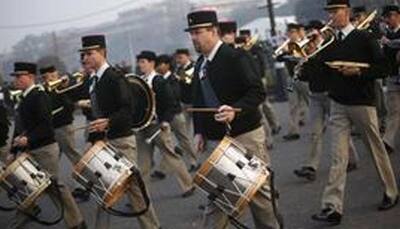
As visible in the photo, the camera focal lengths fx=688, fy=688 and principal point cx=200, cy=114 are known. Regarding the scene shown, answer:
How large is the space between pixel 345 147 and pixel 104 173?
2303 mm

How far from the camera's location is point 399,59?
24.6 ft

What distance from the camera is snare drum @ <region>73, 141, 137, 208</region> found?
19.4ft

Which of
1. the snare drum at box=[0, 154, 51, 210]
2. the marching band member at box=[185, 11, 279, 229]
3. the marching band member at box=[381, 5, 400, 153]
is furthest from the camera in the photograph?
the marching band member at box=[381, 5, 400, 153]

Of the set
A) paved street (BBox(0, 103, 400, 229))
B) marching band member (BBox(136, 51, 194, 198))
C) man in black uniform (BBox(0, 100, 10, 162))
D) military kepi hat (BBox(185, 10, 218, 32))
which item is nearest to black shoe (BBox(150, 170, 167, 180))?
paved street (BBox(0, 103, 400, 229))

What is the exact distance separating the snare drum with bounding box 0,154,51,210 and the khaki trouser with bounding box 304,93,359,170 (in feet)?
11.1

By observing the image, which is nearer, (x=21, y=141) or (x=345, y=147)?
(x=345, y=147)

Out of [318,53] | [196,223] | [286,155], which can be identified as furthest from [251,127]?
[286,155]

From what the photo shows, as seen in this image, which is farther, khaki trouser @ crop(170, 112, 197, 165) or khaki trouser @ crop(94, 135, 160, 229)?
khaki trouser @ crop(170, 112, 197, 165)

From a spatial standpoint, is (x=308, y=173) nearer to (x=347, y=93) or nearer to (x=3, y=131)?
(x=347, y=93)

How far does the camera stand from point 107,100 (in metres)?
6.43

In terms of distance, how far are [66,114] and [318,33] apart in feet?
13.1

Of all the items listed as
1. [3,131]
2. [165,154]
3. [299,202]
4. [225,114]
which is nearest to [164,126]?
[165,154]

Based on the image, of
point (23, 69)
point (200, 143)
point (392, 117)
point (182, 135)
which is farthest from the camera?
point (182, 135)

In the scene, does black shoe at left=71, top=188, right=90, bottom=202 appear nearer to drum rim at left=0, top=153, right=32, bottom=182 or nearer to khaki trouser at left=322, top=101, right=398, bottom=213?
drum rim at left=0, top=153, right=32, bottom=182
